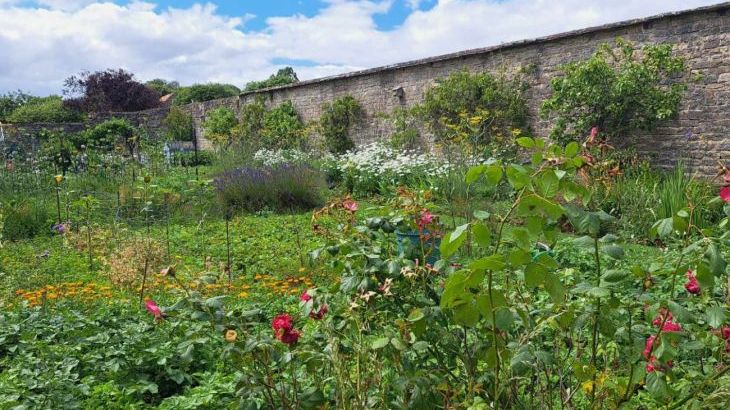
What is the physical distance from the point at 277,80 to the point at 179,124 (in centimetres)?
1551

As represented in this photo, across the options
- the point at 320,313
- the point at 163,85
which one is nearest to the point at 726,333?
the point at 320,313

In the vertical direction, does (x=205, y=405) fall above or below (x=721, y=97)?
below

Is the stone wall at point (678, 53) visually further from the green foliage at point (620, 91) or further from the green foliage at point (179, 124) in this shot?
the green foliage at point (179, 124)

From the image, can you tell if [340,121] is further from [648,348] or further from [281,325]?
[648,348]

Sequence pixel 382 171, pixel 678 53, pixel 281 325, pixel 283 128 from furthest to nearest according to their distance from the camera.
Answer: pixel 283 128
pixel 382 171
pixel 678 53
pixel 281 325

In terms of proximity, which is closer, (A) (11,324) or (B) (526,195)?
(B) (526,195)

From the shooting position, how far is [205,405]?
2207mm

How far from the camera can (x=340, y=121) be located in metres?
14.5

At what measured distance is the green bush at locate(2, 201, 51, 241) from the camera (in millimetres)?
6906

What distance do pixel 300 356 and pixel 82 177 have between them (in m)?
9.02

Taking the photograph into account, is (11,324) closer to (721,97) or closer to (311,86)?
(721,97)

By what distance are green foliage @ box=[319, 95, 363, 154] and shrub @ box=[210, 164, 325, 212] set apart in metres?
5.31

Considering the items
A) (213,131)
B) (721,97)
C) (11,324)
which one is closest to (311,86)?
(213,131)

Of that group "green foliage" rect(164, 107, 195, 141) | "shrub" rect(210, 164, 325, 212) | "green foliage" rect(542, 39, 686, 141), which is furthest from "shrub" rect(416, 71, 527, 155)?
"green foliage" rect(164, 107, 195, 141)
